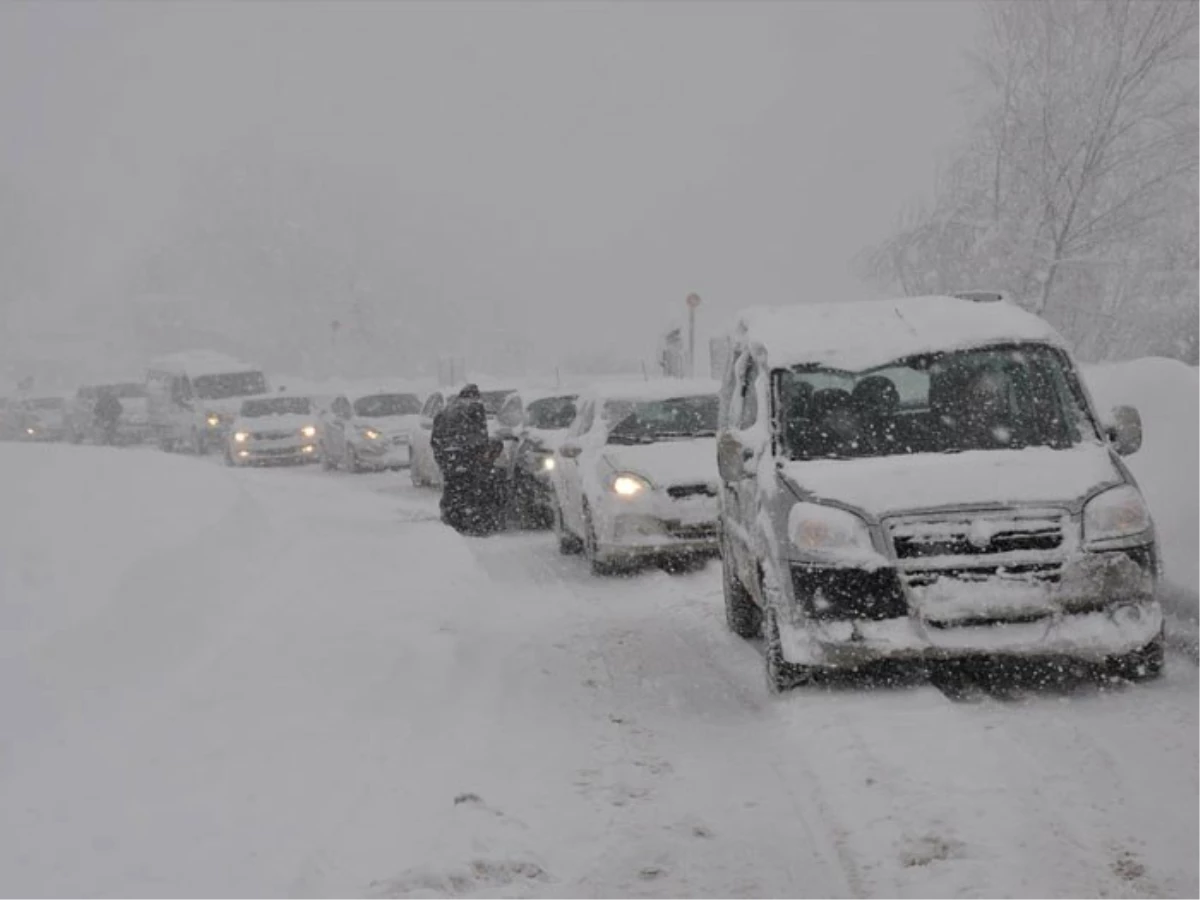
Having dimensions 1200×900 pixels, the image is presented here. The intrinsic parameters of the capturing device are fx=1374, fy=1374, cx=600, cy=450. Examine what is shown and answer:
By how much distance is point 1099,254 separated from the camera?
2878cm

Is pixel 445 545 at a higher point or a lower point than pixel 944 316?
lower

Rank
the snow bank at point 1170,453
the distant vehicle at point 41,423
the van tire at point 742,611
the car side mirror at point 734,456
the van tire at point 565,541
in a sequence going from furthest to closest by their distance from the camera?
1. the distant vehicle at point 41,423
2. the van tire at point 565,541
3. the snow bank at point 1170,453
4. the van tire at point 742,611
5. the car side mirror at point 734,456

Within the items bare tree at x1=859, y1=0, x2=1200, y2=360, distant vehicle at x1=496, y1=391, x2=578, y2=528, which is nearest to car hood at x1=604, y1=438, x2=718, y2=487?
distant vehicle at x1=496, y1=391, x2=578, y2=528

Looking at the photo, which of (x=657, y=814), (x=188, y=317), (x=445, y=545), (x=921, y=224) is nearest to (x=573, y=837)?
(x=657, y=814)

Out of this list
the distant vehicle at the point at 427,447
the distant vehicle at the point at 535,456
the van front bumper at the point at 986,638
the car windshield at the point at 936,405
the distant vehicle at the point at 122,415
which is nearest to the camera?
the van front bumper at the point at 986,638

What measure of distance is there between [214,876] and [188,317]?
95.8 metres

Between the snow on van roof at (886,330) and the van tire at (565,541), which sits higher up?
the snow on van roof at (886,330)

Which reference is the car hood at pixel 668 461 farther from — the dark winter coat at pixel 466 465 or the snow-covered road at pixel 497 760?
the dark winter coat at pixel 466 465

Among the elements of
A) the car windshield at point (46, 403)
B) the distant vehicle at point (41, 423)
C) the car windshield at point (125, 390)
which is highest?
the car windshield at point (125, 390)

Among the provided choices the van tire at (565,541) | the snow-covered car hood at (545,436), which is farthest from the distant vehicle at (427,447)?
the van tire at (565,541)

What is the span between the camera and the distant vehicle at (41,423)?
152ft

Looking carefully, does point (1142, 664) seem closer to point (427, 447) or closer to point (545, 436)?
point (545, 436)

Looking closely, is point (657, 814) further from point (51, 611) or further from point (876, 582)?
point (51, 611)

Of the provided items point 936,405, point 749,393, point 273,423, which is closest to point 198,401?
point 273,423
